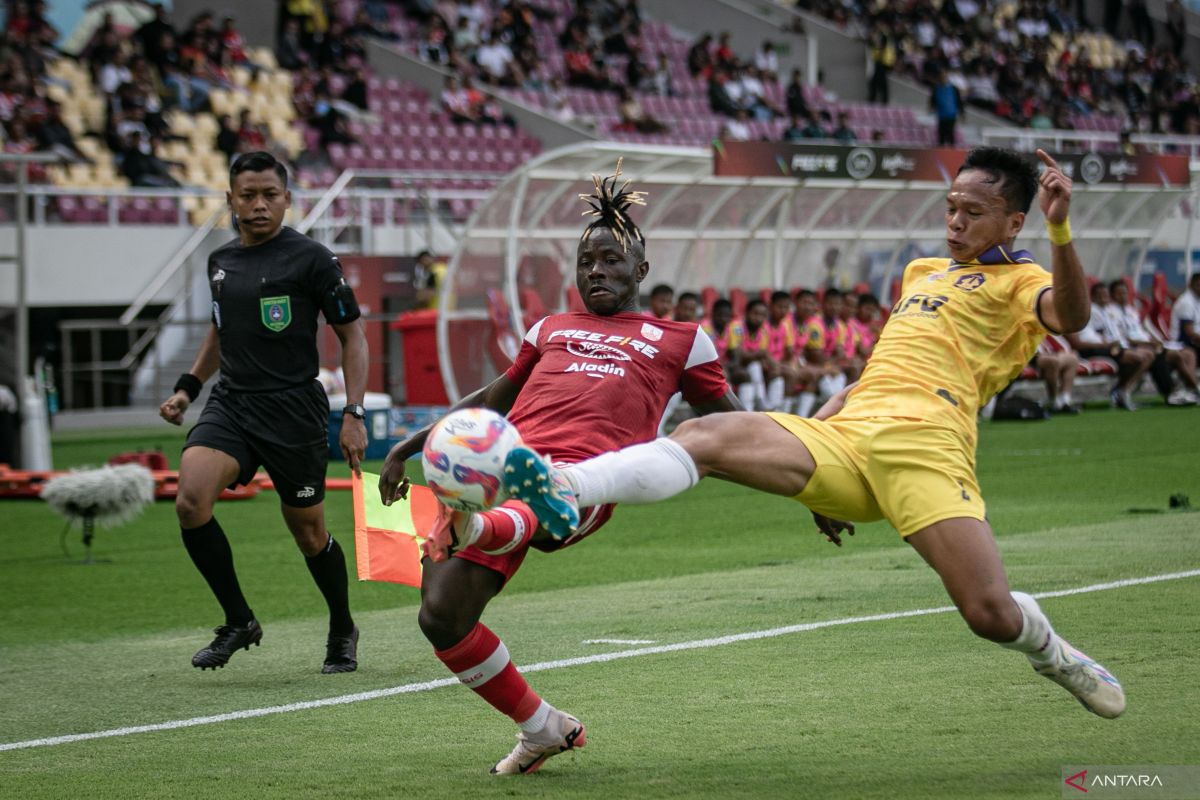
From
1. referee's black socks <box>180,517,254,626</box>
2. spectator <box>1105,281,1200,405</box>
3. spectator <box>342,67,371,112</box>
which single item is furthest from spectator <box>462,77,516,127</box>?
referee's black socks <box>180,517,254,626</box>

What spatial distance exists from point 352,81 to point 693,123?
7.76m

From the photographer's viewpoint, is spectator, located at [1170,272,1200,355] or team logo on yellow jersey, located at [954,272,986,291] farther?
spectator, located at [1170,272,1200,355]

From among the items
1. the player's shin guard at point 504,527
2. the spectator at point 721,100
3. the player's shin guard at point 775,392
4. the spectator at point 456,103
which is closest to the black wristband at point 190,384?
the player's shin guard at point 504,527

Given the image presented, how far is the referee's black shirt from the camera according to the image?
24.5 ft

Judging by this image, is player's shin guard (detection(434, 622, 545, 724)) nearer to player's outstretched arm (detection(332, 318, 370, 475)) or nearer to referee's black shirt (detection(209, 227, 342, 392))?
player's outstretched arm (detection(332, 318, 370, 475))

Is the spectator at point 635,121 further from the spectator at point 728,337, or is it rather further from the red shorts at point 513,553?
the red shorts at point 513,553

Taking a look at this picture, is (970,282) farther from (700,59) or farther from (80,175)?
(700,59)

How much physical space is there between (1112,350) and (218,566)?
62.3ft

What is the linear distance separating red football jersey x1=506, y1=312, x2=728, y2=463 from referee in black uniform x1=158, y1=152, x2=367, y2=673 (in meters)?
1.79

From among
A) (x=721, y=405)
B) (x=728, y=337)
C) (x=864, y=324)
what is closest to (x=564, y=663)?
(x=721, y=405)

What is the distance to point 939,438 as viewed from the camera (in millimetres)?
5141

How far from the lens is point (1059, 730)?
554cm

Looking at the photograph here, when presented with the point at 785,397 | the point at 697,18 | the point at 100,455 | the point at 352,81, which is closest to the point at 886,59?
the point at 697,18

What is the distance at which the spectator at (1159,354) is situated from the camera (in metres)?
23.9
